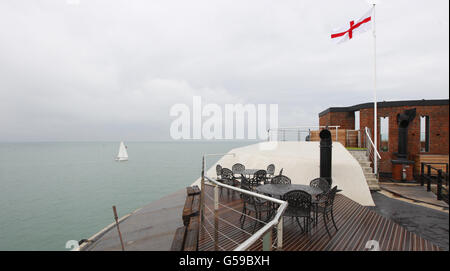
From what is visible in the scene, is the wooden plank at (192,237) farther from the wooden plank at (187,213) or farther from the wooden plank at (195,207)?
the wooden plank at (195,207)

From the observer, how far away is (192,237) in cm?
429

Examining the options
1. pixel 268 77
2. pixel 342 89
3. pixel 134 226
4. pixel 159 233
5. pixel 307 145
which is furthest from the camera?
pixel 268 77

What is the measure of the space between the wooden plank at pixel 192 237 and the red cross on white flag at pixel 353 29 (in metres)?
11.4

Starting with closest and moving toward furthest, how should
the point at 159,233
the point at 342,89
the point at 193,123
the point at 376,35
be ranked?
the point at 159,233
the point at 193,123
the point at 376,35
the point at 342,89

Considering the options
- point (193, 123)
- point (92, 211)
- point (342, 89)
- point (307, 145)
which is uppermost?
point (342, 89)

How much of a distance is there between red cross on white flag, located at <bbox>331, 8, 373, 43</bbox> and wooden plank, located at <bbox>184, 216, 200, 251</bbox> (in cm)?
1138

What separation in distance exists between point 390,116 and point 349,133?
2.24 metres

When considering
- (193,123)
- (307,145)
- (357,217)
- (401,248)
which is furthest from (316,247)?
(307,145)

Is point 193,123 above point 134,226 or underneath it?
above

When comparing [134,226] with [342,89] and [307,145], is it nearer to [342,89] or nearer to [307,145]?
[307,145]

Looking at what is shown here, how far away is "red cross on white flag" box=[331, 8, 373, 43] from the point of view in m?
9.67

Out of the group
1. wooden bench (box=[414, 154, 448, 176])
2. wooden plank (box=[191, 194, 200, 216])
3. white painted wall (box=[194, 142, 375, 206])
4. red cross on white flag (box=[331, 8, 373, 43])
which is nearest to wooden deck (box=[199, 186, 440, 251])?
wooden plank (box=[191, 194, 200, 216])

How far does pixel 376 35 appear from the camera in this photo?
10086 mm

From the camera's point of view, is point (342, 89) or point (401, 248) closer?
point (401, 248)
